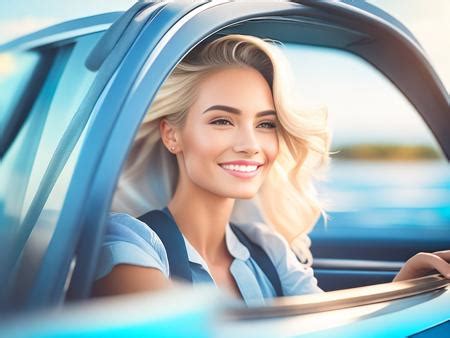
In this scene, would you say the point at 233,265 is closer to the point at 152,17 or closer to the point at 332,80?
the point at 332,80

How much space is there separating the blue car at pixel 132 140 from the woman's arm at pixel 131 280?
0.18 feet

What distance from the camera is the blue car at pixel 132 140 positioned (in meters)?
1.47

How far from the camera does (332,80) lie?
2.16 metres

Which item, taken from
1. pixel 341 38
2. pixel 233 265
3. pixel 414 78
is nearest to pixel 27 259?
pixel 233 265

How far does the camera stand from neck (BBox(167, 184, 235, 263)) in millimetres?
2025

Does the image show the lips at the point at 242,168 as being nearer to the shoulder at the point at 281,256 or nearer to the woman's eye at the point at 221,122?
the woman's eye at the point at 221,122

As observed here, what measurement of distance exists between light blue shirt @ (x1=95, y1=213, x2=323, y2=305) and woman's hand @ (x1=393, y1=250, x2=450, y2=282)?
11.8 inches

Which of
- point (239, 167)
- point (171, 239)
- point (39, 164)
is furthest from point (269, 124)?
point (39, 164)

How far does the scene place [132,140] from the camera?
5.04ft

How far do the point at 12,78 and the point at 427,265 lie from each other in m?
1.31

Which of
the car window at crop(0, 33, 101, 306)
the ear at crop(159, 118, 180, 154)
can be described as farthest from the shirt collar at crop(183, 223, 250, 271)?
the car window at crop(0, 33, 101, 306)

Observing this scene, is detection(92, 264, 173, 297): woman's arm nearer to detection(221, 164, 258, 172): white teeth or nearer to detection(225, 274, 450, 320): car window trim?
detection(225, 274, 450, 320): car window trim

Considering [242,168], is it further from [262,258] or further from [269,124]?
[262,258]

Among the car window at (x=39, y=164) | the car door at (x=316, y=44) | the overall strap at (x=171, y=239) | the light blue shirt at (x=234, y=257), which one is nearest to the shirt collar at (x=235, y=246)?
the light blue shirt at (x=234, y=257)
